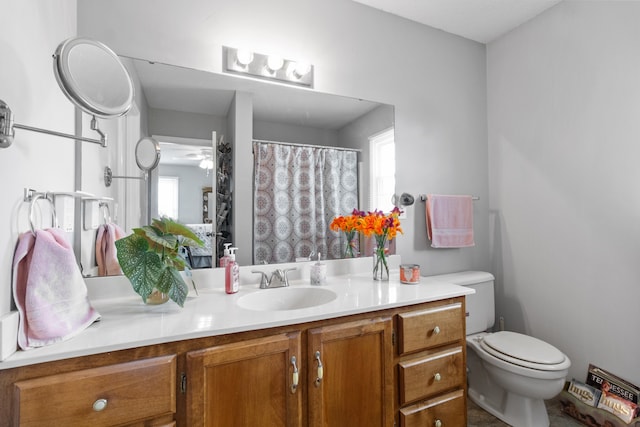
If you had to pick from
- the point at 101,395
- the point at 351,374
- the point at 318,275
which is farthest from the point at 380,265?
the point at 101,395

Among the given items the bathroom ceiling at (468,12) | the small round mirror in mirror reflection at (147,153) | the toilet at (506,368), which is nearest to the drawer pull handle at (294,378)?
the small round mirror in mirror reflection at (147,153)

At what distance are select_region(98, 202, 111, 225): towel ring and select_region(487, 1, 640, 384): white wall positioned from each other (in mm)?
2407

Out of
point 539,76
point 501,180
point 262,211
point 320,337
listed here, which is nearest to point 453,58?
point 539,76

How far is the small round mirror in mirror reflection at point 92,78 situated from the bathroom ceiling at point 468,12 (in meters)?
1.50

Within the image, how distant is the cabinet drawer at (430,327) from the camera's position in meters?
1.27

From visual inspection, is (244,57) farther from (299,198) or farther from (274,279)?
(274,279)

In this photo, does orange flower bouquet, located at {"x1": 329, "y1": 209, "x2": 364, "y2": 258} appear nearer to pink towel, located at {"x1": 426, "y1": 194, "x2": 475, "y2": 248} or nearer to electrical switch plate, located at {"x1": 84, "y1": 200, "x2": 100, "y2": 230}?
pink towel, located at {"x1": 426, "y1": 194, "x2": 475, "y2": 248}

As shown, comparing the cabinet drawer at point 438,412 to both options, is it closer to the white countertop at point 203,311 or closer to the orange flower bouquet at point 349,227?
the white countertop at point 203,311

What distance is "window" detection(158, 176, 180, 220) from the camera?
1.43m

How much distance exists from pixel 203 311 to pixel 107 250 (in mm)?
556

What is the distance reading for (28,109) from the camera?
0.94 meters

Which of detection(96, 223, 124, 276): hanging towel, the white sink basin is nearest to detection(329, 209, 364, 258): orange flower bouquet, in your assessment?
the white sink basin

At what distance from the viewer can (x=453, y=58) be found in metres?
2.23

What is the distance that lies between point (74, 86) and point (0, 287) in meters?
0.57
